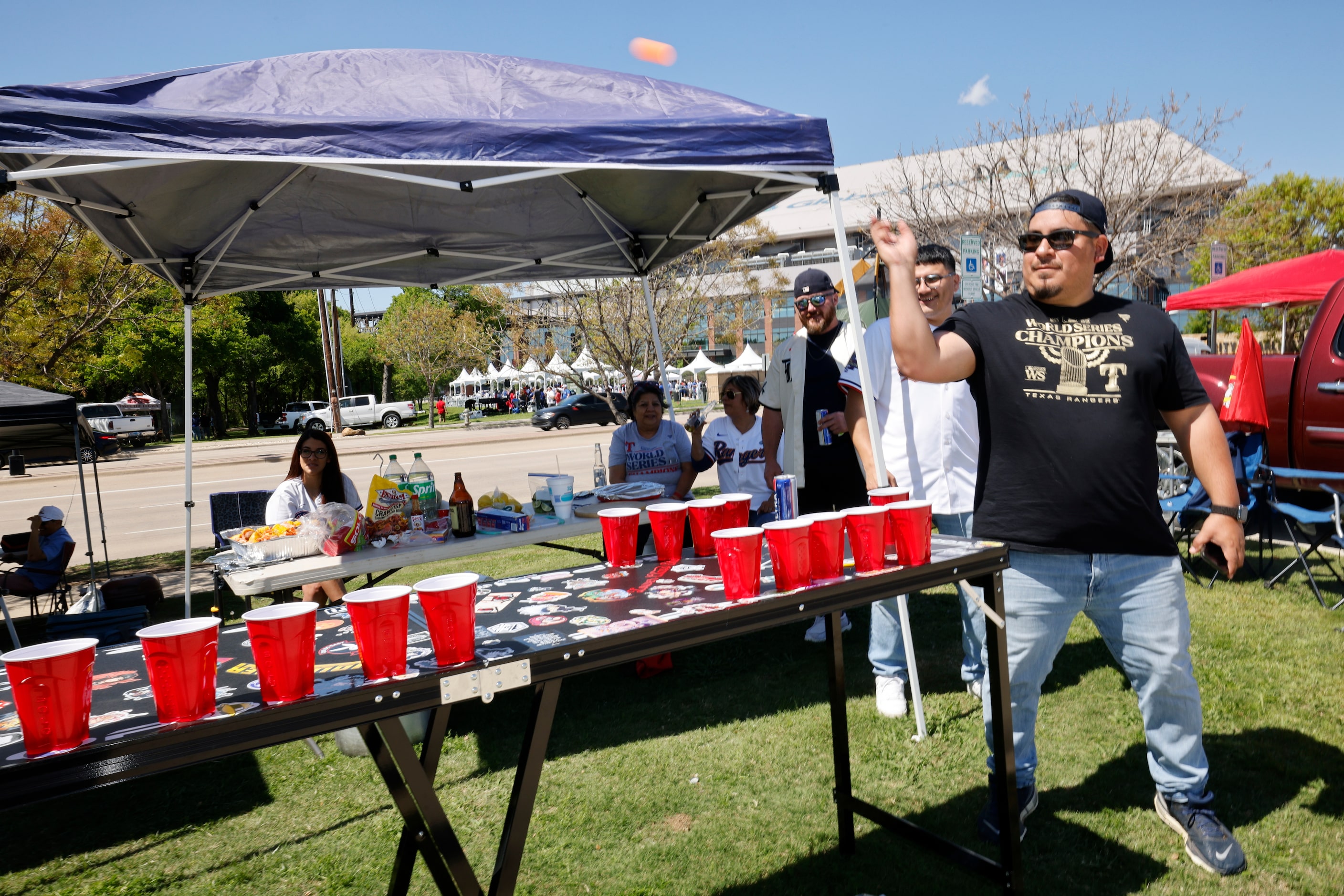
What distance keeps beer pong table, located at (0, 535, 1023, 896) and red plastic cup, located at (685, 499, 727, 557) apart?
3.3 inches

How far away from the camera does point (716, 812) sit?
315 centimetres

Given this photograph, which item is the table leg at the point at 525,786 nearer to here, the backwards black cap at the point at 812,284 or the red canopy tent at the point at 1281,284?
the backwards black cap at the point at 812,284

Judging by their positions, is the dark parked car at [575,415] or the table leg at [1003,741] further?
the dark parked car at [575,415]

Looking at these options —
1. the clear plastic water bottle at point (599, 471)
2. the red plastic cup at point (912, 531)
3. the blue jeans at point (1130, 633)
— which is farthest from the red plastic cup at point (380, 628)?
the clear plastic water bottle at point (599, 471)

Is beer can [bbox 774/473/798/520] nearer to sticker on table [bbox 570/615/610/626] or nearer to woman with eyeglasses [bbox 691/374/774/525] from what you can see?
sticker on table [bbox 570/615/610/626]

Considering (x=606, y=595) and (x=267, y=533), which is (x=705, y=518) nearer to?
(x=606, y=595)

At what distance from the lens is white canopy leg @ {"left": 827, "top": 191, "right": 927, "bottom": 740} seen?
11.2 feet

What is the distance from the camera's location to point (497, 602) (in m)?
2.37

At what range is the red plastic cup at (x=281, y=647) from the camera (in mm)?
1508

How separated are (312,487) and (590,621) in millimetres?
3483

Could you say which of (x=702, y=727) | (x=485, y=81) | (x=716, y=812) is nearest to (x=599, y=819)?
(x=716, y=812)

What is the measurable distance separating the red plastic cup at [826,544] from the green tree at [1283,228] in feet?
74.3

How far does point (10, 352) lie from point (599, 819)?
8.42 m

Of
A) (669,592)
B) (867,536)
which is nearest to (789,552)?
(867,536)
